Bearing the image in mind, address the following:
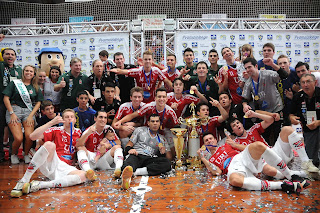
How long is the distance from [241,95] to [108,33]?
5.95 meters

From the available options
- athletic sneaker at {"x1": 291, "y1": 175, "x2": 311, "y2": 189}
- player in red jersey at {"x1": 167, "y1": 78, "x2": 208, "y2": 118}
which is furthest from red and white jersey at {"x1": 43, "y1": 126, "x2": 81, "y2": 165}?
athletic sneaker at {"x1": 291, "y1": 175, "x2": 311, "y2": 189}

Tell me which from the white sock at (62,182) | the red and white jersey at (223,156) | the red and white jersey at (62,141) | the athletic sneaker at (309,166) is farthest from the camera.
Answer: the red and white jersey at (62,141)

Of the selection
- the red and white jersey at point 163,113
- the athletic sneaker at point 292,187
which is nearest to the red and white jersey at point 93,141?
the red and white jersey at point 163,113

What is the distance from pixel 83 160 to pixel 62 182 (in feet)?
1.83

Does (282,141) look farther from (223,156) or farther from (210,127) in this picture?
(210,127)

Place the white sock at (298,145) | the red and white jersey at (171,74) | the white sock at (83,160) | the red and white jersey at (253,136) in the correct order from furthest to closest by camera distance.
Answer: the red and white jersey at (171,74), the red and white jersey at (253,136), the white sock at (83,160), the white sock at (298,145)

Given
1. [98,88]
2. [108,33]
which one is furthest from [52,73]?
[108,33]

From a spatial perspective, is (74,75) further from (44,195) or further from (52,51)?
(44,195)

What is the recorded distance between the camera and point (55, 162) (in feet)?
13.1

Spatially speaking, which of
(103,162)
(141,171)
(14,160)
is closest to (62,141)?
(103,162)

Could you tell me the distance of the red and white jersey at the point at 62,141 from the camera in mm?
4527

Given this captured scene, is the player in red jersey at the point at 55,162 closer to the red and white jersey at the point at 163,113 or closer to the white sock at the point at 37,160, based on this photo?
the white sock at the point at 37,160

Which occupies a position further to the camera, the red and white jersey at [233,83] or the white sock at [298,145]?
the red and white jersey at [233,83]

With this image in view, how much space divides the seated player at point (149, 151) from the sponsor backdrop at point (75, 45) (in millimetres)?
5403
